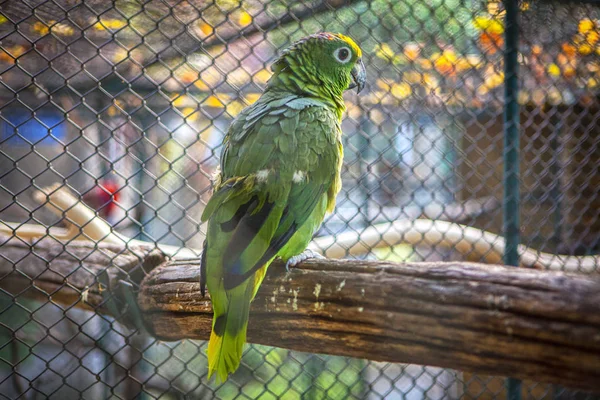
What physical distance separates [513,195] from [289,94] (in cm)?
109

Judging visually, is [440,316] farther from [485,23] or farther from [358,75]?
[485,23]

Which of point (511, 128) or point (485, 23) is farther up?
point (485, 23)

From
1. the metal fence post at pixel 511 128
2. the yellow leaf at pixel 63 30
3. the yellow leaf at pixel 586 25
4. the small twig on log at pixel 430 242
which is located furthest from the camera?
the yellow leaf at pixel 586 25

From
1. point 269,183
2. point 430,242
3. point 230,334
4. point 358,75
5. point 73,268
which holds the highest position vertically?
point 358,75

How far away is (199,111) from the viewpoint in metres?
1.68

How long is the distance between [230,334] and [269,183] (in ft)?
1.34

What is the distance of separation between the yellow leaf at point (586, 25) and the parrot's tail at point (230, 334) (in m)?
2.26

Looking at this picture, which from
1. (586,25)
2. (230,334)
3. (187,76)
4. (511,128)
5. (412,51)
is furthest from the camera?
(412,51)

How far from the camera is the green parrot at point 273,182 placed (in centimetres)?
106

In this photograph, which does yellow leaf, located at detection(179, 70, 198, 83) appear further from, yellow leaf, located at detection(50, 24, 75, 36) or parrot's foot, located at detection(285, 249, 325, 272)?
parrot's foot, located at detection(285, 249, 325, 272)

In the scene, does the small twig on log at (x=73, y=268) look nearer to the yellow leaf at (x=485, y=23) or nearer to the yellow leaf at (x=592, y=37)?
the yellow leaf at (x=485, y=23)

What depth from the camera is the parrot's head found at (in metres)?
1.51

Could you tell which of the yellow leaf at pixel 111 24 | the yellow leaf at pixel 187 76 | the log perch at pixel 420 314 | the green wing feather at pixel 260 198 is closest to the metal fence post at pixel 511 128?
the green wing feather at pixel 260 198

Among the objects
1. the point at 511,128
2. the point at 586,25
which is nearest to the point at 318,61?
the point at 511,128
